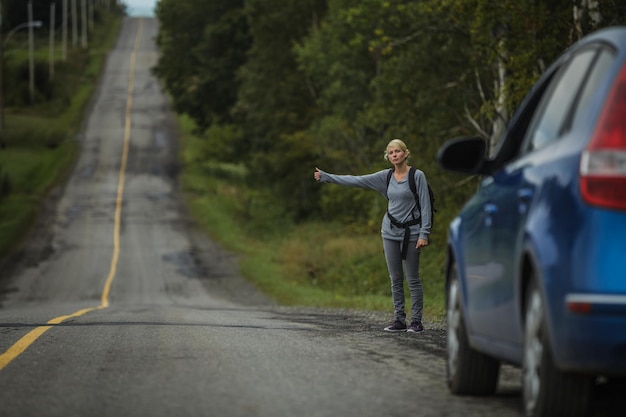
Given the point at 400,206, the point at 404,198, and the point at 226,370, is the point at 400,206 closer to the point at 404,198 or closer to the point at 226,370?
the point at 404,198

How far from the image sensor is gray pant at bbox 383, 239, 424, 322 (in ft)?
42.6

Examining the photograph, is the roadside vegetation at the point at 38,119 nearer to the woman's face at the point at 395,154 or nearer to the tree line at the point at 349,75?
the tree line at the point at 349,75

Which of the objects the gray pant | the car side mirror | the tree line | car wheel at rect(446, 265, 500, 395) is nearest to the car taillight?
the car side mirror

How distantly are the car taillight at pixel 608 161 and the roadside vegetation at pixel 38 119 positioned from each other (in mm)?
37243

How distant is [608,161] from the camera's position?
202 inches

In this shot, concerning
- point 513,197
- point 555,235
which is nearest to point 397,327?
point 513,197

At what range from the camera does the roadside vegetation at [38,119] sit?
167 ft

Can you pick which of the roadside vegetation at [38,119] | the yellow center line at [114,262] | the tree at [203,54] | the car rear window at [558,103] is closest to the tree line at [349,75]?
the tree at [203,54]

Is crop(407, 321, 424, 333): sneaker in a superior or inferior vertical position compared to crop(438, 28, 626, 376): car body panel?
inferior

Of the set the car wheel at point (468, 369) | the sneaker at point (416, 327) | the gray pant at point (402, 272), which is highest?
the car wheel at point (468, 369)

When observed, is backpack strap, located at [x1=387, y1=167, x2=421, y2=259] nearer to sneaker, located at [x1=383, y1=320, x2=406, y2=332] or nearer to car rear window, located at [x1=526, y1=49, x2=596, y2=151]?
sneaker, located at [x1=383, y1=320, x2=406, y2=332]

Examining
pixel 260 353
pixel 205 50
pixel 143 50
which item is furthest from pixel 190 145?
pixel 260 353

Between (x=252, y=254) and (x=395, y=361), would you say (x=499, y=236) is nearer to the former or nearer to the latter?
(x=395, y=361)

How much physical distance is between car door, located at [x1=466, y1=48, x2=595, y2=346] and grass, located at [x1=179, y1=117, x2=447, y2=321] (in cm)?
1138
